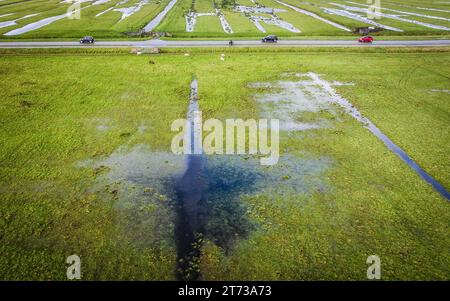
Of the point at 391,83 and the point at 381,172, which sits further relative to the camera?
the point at 391,83

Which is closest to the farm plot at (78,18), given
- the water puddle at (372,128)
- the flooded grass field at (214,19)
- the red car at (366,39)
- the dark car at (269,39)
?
the flooded grass field at (214,19)

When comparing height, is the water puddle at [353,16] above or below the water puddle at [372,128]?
above

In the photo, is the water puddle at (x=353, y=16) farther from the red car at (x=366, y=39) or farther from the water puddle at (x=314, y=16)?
the red car at (x=366, y=39)

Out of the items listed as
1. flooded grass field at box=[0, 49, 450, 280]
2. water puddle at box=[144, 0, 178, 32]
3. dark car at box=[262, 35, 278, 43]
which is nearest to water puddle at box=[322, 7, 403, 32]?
dark car at box=[262, 35, 278, 43]

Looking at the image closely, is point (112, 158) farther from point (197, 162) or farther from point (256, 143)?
point (256, 143)

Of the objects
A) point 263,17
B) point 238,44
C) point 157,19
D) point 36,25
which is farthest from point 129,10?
point 238,44

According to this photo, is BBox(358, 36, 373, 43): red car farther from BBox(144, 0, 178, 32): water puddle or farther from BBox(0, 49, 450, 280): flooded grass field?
BBox(144, 0, 178, 32): water puddle

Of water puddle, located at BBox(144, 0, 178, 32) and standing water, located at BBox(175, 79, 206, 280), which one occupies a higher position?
water puddle, located at BBox(144, 0, 178, 32)

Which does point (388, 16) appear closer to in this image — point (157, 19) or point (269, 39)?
point (269, 39)
